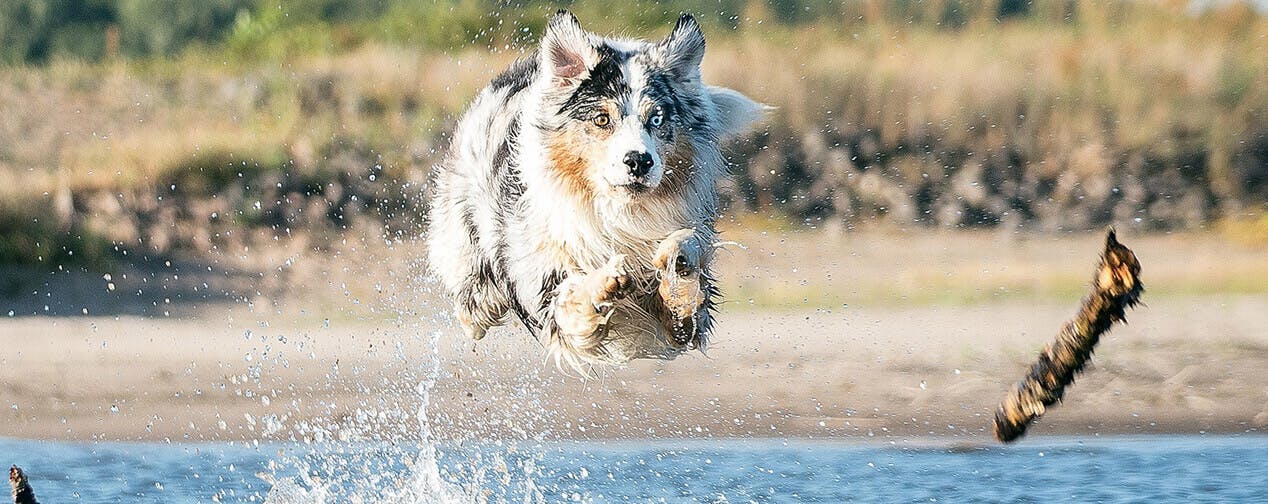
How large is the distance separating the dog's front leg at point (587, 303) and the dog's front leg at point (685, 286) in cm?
14

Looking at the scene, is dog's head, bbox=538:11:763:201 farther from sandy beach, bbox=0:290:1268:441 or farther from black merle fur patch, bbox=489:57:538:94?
sandy beach, bbox=0:290:1268:441

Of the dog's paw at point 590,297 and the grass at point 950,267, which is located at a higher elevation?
the grass at point 950,267

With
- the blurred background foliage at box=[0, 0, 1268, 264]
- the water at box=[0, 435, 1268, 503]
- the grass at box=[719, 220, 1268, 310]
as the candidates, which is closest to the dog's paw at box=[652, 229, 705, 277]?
the water at box=[0, 435, 1268, 503]

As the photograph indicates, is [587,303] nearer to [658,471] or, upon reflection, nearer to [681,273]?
[681,273]

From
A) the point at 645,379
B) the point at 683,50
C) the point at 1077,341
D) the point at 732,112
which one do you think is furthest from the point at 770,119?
the point at 1077,341

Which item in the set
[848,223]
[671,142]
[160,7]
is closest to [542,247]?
[671,142]

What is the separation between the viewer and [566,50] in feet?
17.6

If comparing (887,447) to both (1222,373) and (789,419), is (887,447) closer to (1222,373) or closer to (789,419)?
(789,419)

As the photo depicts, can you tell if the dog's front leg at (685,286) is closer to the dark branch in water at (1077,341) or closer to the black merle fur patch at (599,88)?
the black merle fur patch at (599,88)

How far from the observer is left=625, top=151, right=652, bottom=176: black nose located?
5.01m

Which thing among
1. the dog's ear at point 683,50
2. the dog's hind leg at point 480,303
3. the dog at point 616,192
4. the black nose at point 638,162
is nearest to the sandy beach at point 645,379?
the dog's hind leg at point 480,303

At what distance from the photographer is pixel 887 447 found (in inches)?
A: 295

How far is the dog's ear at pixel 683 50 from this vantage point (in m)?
5.34

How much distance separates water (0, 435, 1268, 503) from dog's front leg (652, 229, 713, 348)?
159cm
